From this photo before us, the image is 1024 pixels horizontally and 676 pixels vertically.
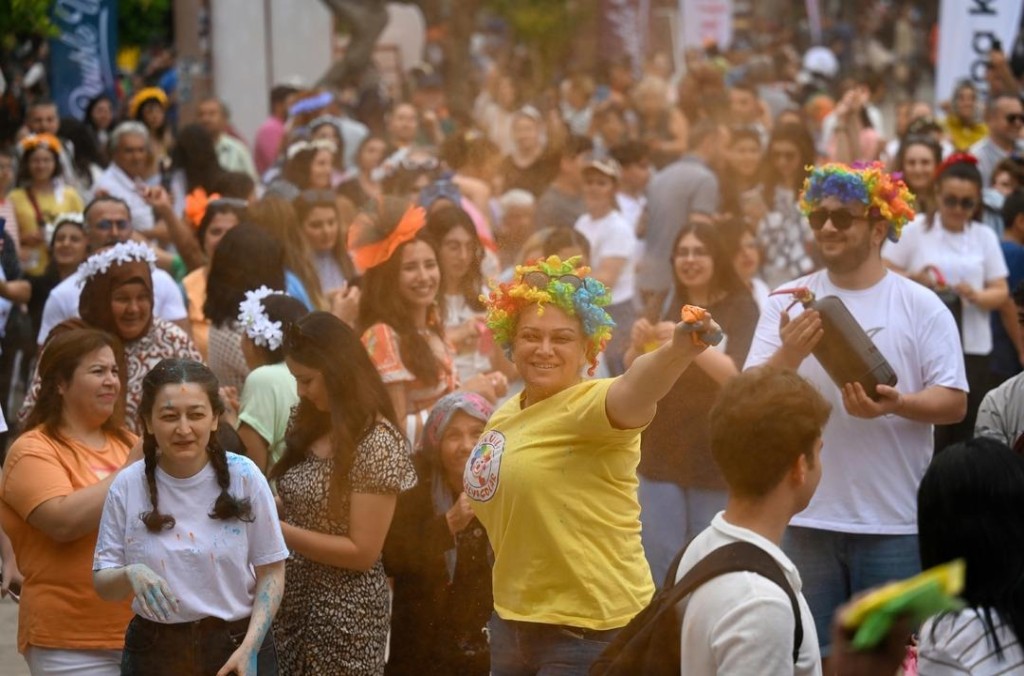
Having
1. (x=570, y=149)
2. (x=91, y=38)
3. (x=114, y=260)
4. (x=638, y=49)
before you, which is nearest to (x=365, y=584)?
(x=114, y=260)

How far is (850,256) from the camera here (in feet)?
19.2

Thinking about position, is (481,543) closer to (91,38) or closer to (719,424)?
(719,424)

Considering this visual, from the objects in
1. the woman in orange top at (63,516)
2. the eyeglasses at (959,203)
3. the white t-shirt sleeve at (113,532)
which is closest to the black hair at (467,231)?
the woman in orange top at (63,516)

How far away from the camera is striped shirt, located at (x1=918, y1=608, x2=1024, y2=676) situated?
3.45 m

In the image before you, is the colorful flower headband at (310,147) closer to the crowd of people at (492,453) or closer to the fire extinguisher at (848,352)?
the crowd of people at (492,453)

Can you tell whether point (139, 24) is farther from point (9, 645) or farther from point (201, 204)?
point (9, 645)

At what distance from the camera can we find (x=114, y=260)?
658 centimetres

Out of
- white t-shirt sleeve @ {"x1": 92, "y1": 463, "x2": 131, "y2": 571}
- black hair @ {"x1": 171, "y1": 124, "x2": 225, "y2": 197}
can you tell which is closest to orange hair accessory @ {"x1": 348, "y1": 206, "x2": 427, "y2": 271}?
white t-shirt sleeve @ {"x1": 92, "y1": 463, "x2": 131, "y2": 571}

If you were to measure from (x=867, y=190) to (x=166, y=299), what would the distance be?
3.32 meters

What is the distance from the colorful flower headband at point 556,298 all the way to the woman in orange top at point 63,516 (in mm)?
1262

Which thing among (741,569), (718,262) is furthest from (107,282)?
(741,569)

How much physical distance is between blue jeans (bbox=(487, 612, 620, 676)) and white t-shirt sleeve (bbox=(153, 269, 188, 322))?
10.7ft

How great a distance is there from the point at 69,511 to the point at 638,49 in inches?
800

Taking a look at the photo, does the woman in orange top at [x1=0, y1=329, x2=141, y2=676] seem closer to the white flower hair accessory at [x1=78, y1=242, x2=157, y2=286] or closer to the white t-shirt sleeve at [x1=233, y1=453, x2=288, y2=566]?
the white t-shirt sleeve at [x1=233, y1=453, x2=288, y2=566]
